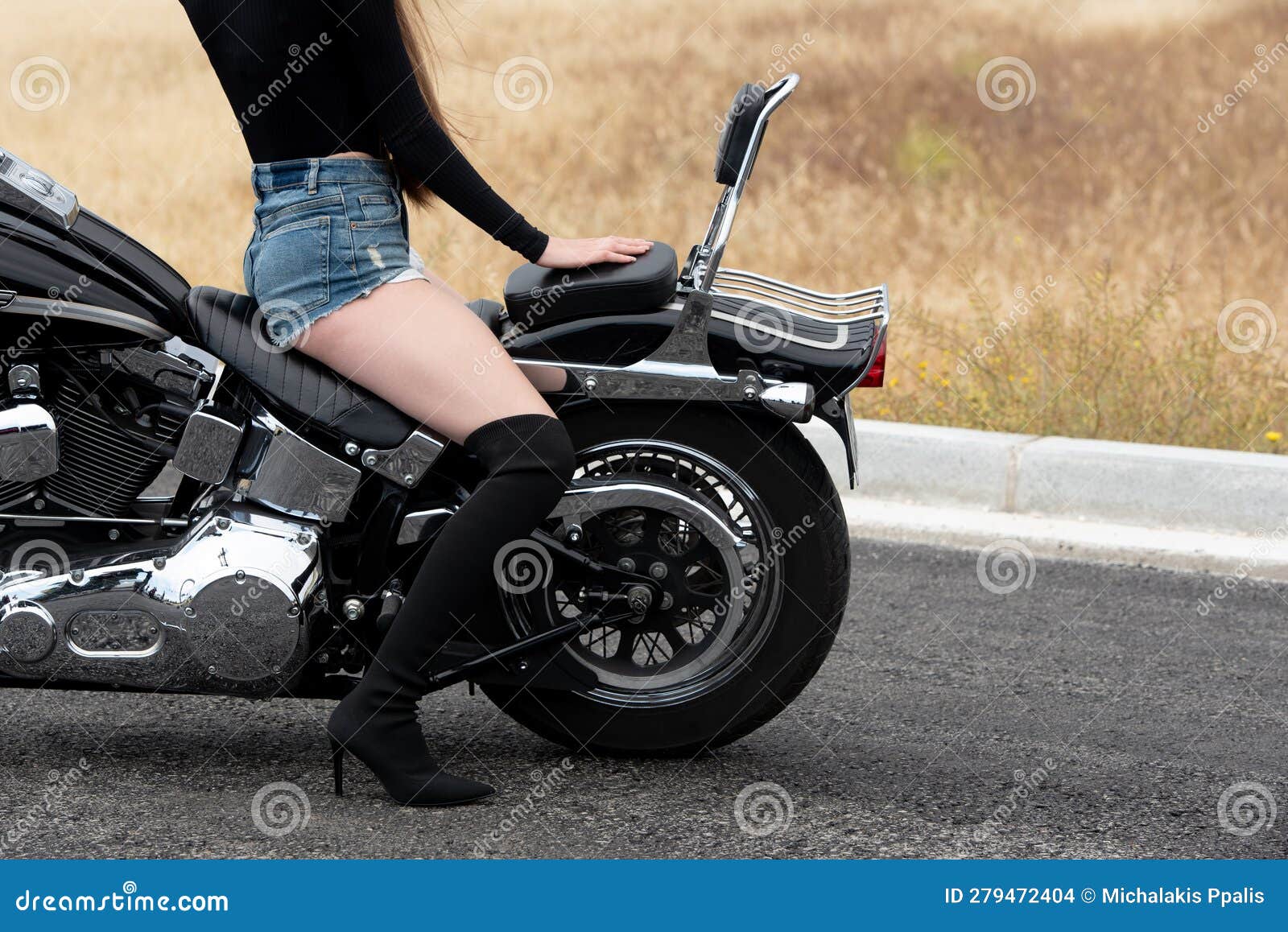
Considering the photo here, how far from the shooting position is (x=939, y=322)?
25.3 ft

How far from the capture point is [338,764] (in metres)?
3.21

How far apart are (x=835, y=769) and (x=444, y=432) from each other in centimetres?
113

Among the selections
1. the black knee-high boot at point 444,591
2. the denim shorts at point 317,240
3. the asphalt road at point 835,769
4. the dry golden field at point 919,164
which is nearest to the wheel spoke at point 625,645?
the asphalt road at point 835,769

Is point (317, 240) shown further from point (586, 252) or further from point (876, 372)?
point (876, 372)

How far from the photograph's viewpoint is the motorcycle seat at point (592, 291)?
319 centimetres

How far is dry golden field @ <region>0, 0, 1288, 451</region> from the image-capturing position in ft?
22.9

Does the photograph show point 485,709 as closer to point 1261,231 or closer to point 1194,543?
point 1194,543

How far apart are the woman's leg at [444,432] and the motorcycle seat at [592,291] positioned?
0.49 feet

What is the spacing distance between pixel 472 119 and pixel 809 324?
7.55 m

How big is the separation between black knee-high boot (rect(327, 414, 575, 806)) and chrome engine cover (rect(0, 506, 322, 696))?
0.60ft

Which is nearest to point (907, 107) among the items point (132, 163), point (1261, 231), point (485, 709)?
point (1261, 231)

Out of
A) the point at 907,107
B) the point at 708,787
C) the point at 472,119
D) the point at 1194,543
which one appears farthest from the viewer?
the point at 907,107

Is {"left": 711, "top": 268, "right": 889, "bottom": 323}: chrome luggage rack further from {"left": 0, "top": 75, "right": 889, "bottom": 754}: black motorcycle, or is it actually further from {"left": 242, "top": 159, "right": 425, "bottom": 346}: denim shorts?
{"left": 242, "top": 159, "right": 425, "bottom": 346}: denim shorts

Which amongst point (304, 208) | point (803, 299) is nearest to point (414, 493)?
point (304, 208)
